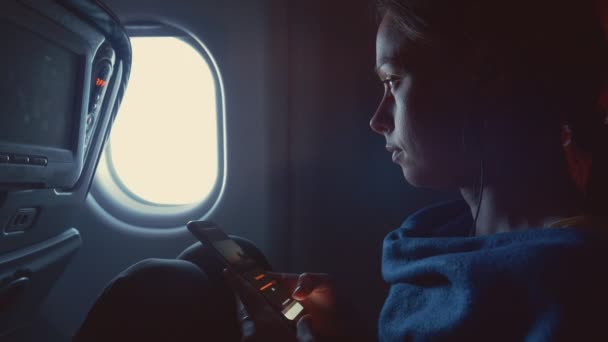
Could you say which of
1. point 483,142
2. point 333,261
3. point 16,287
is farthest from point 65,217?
point 483,142

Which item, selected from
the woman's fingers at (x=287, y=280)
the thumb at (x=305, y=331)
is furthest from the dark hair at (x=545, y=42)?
the woman's fingers at (x=287, y=280)

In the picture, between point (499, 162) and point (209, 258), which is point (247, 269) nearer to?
point (209, 258)

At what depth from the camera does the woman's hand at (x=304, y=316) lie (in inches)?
26.7

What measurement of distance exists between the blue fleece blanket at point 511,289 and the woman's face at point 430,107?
4.2 inches

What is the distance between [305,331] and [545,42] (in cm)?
51

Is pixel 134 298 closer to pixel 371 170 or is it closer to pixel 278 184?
pixel 278 184

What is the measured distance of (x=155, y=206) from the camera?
1.35 metres

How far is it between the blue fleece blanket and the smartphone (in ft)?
0.57

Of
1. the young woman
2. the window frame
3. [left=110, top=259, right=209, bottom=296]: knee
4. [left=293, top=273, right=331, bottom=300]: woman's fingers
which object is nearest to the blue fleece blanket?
the young woman

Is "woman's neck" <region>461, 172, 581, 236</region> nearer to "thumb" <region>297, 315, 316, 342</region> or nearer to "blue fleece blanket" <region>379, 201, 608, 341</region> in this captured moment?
"blue fleece blanket" <region>379, 201, 608, 341</region>

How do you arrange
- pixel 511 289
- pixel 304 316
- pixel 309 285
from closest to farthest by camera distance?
pixel 511 289 < pixel 304 316 < pixel 309 285

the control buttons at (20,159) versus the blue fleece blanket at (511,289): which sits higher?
Answer: the control buttons at (20,159)

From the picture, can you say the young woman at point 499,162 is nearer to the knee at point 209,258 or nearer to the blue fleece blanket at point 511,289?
the blue fleece blanket at point 511,289

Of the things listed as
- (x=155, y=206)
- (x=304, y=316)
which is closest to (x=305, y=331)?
(x=304, y=316)
